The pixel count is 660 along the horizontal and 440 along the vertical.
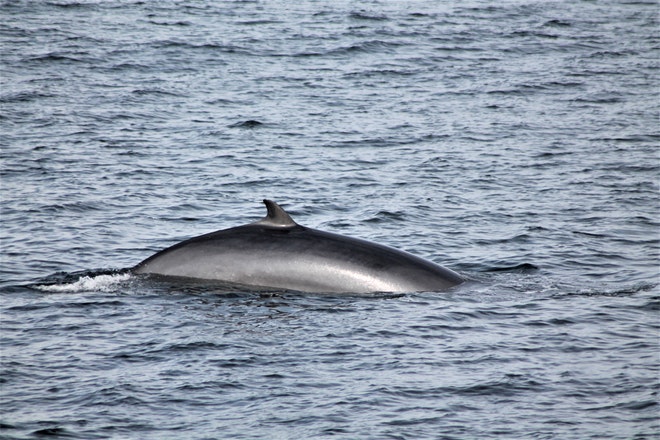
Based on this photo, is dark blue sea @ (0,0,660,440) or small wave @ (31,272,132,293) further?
small wave @ (31,272,132,293)

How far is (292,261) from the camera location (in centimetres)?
1622

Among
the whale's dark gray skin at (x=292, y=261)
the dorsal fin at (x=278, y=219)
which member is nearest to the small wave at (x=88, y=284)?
the whale's dark gray skin at (x=292, y=261)

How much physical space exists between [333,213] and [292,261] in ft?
20.9

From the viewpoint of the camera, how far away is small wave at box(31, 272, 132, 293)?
17.0 metres

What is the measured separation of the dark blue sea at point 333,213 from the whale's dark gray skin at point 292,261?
303mm

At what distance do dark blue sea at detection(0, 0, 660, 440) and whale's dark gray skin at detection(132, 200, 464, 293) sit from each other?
0.30m

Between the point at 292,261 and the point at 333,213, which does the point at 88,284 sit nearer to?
the point at 292,261

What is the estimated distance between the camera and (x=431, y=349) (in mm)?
14602

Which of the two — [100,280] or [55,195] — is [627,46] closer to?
[55,195]

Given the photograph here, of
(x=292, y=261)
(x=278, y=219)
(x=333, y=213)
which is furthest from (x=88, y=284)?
(x=333, y=213)

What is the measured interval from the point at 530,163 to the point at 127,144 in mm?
9955

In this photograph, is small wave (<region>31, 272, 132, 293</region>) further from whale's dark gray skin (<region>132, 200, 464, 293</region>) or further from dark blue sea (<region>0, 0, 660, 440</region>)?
whale's dark gray skin (<region>132, 200, 464, 293</region>)

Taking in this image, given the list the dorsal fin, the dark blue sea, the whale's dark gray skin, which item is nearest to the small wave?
the dark blue sea

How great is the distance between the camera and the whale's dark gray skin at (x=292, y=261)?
638 inches
